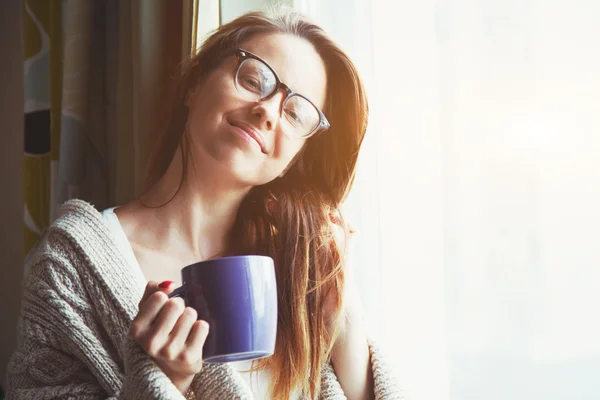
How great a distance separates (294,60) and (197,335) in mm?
562

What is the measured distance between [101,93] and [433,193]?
3.24 feet

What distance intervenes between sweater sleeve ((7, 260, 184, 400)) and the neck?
0.20 metres

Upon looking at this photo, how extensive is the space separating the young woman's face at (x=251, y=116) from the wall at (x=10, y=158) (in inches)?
43.9

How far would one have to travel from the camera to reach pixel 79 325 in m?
0.96

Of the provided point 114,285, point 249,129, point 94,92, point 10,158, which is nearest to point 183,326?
point 114,285

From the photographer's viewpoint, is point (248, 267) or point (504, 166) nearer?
point (248, 267)

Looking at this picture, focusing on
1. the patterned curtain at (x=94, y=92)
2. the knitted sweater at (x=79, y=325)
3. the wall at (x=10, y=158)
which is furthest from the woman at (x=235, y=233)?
the wall at (x=10, y=158)

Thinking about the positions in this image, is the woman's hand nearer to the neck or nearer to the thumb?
the thumb

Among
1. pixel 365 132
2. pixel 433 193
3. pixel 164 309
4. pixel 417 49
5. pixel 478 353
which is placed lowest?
pixel 478 353

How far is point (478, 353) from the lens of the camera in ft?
3.49

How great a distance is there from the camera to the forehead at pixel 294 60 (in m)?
1.11

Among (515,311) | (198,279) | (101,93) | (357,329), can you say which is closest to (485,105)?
(515,311)

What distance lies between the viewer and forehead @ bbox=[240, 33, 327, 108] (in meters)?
1.11

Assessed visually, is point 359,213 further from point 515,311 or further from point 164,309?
point 164,309
